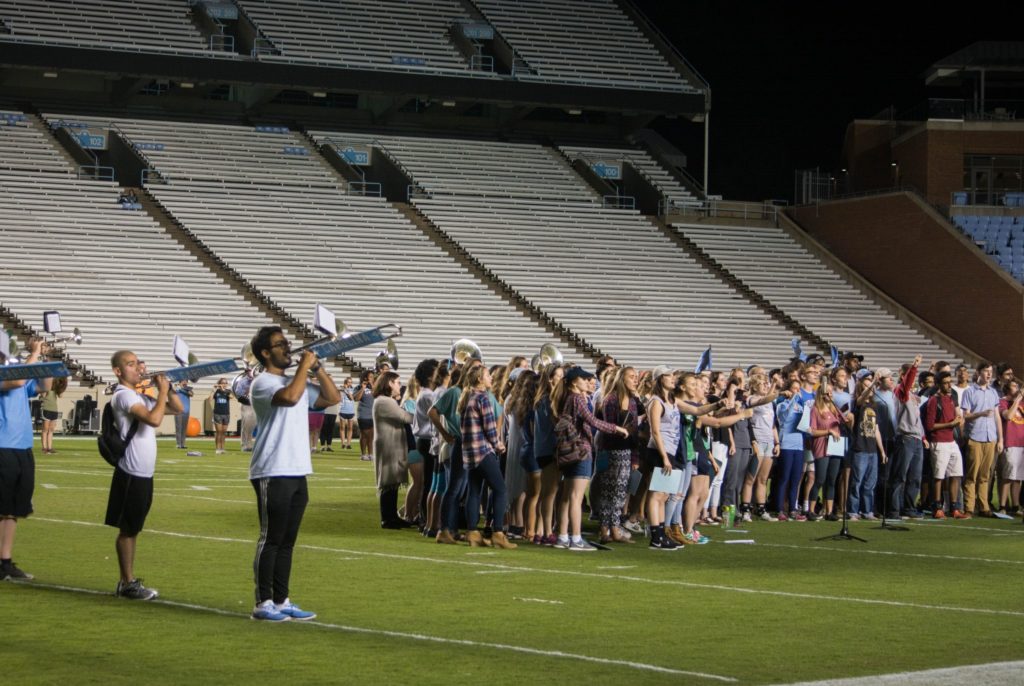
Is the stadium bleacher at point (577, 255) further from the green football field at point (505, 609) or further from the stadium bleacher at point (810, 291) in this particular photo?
the green football field at point (505, 609)

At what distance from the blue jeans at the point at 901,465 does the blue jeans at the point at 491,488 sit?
6392 mm

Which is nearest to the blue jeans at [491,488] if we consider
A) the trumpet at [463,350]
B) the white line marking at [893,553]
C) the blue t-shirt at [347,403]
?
the trumpet at [463,350]

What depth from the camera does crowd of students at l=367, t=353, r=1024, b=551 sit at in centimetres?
1466

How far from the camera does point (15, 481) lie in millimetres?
11258

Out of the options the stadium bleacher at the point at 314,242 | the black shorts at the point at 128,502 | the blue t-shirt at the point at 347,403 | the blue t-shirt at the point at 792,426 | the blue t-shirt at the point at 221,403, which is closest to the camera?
the black shorts at the point at 128,502

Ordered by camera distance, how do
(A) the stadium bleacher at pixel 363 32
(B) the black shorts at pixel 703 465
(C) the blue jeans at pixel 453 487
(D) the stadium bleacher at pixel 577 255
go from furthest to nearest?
(A) the stadium bleacher at pixel 363 32 → (D) the stadium bleacher at pixel 577 255 → (B) the black shorts at pixel 703 465 → (C) the blue jeans at pixel 453 487

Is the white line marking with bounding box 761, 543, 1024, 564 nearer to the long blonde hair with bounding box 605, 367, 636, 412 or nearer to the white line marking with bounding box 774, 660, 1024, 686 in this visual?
the long blonde hair with bounding box 605, 367, 636, 412

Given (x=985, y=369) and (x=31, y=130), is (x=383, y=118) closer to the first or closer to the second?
(x=31, y=130)

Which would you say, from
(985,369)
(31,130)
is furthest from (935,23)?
(985,369)

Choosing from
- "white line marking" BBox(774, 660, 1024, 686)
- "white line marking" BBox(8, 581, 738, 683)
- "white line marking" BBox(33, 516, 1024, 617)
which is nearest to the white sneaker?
"white line marking" BBox(33, 516, 1024, 617)

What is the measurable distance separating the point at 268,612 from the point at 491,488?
524cm

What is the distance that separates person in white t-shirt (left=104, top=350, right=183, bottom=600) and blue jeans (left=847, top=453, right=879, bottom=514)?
1038 centimetres

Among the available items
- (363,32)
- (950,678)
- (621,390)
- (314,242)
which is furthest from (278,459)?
(363,32)

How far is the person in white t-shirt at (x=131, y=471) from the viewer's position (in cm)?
1040
